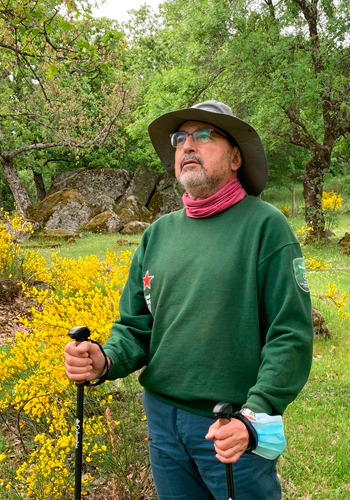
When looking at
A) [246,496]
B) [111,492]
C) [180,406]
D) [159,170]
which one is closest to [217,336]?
[180,406]

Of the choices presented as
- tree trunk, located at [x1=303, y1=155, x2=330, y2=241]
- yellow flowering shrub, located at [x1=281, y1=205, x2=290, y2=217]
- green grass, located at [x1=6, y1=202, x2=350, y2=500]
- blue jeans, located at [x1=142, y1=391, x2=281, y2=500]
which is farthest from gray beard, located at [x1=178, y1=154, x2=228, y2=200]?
yellow flowering shrub, located at [x1=281, y1=205, x2=290, y2=217]

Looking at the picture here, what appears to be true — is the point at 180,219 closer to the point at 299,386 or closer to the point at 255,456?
the point at 299,386

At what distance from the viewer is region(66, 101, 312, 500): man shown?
159 cm

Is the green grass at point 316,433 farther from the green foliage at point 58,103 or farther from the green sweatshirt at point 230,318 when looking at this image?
the green foliage at point 58,103

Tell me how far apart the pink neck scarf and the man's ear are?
6 centimetres

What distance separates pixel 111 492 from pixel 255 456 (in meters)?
1.50

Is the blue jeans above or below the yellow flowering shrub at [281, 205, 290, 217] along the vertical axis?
above

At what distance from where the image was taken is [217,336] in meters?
1.68

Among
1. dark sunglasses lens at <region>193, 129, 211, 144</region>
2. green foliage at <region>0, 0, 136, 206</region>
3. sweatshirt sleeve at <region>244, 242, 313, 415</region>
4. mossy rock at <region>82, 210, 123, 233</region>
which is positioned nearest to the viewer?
sweatshirt sleeve at <region>244, 242, 313, 415</region>

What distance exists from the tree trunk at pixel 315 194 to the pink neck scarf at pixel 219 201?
40.9ft

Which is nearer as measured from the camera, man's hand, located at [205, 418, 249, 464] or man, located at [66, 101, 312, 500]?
man's hand, located at [205, 418, 249, 464]

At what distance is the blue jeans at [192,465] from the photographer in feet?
5.23

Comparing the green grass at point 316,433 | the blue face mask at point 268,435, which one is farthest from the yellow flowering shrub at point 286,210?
the blue face mask at point 268,435

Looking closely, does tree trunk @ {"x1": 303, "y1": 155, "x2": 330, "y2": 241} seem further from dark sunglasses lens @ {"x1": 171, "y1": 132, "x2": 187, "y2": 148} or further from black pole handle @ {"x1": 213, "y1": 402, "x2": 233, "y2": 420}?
black pole handle @ {"x1": 213, "y1": 402, "x2": 233, "y2": 420}
